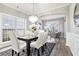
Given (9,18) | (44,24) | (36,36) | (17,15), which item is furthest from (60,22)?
(9,18)

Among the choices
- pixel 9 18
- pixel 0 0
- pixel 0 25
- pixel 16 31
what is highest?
pixel 0 0

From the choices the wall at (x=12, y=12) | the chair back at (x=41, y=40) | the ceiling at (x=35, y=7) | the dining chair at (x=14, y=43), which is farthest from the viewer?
the chair back at (x=41, y=40)

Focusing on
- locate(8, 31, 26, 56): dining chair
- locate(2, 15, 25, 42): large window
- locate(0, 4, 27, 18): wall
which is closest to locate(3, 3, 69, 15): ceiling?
locate(0, 4, 27, 18): wall

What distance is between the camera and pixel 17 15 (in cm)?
300

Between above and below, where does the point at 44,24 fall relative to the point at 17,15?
below

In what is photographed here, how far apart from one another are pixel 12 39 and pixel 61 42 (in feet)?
4.90

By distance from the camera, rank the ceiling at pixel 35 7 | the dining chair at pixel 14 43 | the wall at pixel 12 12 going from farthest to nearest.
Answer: the wall at pixel 12 12
the dining chair at pixel 14 43
the ceiling at pixel 35 7

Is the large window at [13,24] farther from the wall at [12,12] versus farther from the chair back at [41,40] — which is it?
the chair back at [41,40]

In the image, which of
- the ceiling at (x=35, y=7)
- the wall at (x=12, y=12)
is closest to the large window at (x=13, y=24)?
the wall at (x=12, y=12)

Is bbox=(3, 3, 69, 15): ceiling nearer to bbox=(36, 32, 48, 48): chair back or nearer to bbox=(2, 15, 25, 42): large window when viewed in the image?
bbox=(2, 15, 25, 42): large window

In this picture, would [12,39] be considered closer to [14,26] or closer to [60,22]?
[14,26]

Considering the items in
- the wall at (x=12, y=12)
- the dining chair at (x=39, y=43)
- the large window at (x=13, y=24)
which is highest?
the wall at (x=12, y=12)

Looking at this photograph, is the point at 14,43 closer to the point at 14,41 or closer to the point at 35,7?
the point at 14,41

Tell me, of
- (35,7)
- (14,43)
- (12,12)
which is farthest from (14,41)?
(35,7)
